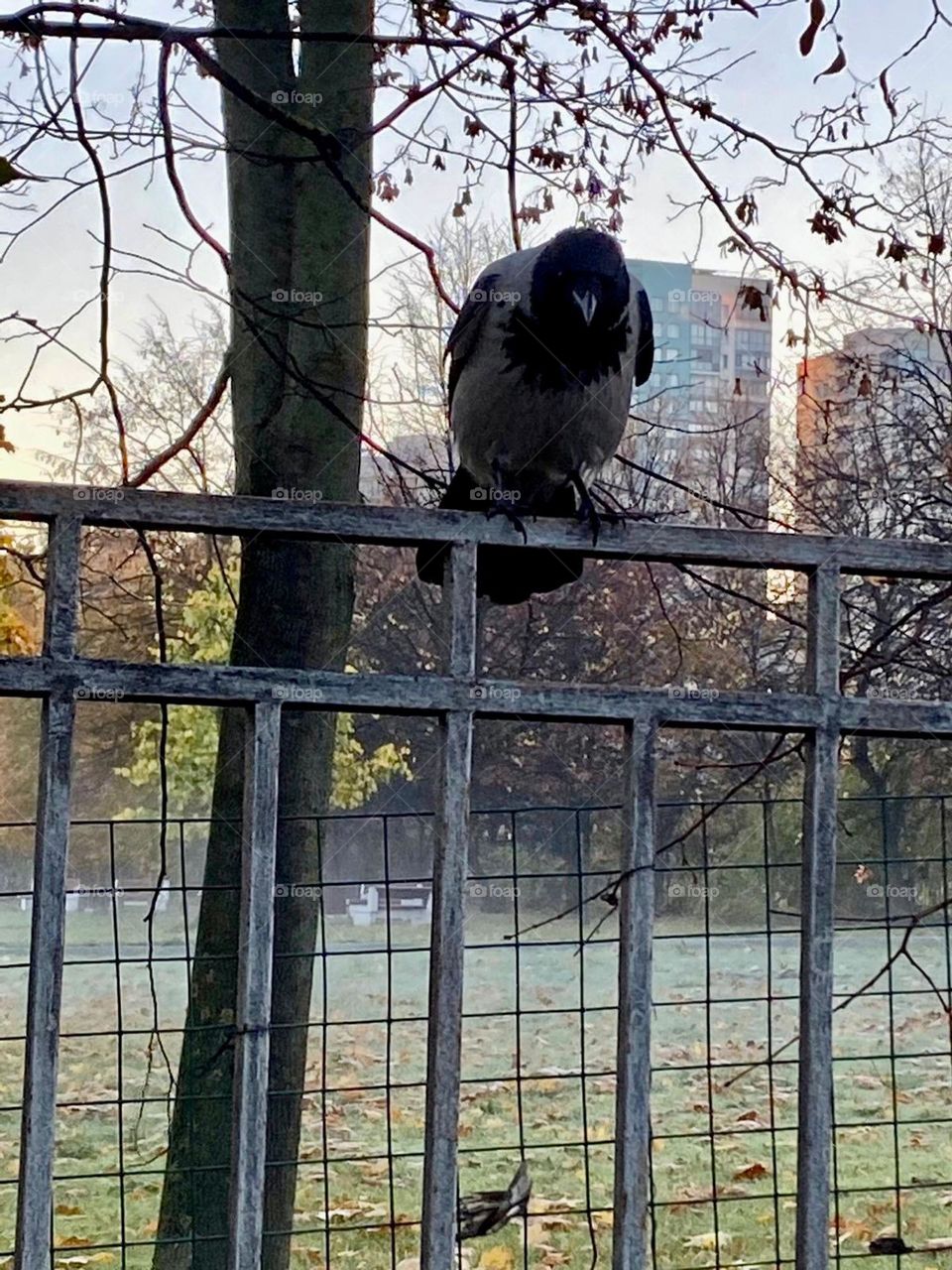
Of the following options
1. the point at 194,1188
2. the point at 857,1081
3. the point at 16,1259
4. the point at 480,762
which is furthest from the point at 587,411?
the point at 480,762

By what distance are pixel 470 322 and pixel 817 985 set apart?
232 cm

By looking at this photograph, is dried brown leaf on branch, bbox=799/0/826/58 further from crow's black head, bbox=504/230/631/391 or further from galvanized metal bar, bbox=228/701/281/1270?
galvanized metal bar, bbox=228/701/281/1270

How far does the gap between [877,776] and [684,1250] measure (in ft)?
34.8

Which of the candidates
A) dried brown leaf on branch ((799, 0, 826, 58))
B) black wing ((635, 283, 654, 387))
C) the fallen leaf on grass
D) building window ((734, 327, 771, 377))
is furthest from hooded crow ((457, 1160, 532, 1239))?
building window ((734, 327, 771, 377))

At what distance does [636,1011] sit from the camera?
1.97 meters

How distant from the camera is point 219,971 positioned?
3.56 metres

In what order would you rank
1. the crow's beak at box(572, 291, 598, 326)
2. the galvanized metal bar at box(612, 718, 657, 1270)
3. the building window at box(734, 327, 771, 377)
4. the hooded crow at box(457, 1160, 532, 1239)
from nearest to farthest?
the galvanized metal bar at box(612, 718, 657, 1270)
the hooded crow at box(457, 1160, 532, 1239)
the crow's beak at box(572, 291, 598, 326)
the building window at box(734, 327, 771, 377)

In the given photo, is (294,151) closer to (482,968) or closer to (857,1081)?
(857,1081)

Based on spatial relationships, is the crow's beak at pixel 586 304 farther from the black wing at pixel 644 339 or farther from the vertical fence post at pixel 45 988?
the vertical fence post at pixel 45 988

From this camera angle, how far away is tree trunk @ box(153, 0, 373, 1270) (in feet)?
11.6

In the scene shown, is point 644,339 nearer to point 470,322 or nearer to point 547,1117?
point 470,322

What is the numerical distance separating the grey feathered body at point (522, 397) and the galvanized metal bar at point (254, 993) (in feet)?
6.71

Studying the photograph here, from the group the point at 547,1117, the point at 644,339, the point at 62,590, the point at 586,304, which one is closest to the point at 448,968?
the point at 62,590

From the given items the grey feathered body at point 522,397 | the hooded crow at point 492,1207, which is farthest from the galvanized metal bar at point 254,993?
the grey feathered body at point 522,397
